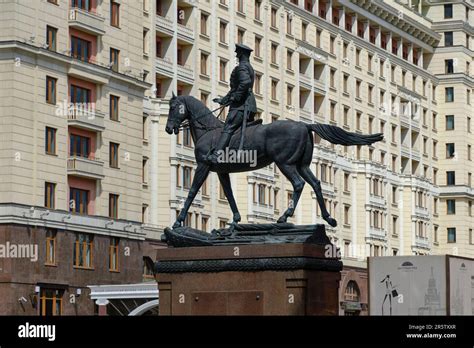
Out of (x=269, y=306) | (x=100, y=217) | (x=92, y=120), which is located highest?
(x=92, y=120)

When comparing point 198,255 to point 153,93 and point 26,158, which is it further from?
point 153,93

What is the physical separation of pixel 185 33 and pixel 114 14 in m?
9.29

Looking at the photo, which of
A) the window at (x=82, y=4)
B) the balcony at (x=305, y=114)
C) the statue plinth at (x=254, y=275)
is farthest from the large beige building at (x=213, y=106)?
the statue plinth at (x=254, y=275)

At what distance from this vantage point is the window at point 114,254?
76.8 meters

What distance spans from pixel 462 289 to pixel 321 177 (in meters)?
44.0

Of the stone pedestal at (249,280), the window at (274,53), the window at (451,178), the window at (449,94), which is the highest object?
the window at (449,94)

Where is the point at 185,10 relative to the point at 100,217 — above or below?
above

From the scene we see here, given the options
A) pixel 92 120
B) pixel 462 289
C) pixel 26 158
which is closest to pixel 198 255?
pixel 462 289

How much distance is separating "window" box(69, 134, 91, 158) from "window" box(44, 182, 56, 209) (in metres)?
2.81

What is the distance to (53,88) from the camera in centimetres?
7275

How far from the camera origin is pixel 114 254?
253 ft

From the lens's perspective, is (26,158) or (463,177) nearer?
(26,158)

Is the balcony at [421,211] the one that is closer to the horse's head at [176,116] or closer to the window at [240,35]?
the window at [240,35]

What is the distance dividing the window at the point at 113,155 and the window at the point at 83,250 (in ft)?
17.0
